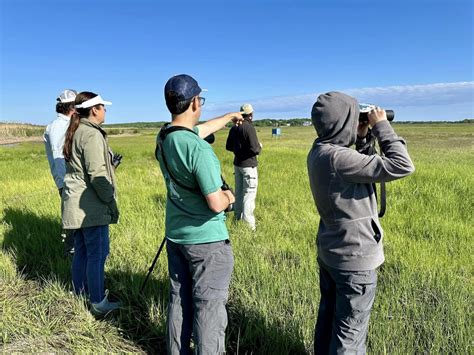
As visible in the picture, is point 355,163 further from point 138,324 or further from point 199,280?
point 138,324

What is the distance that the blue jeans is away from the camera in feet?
9.73

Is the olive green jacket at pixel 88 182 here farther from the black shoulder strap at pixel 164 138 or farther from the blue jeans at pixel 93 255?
the black shoulder strap at pixel 164 138

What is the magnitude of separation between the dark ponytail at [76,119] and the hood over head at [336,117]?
79.3 inches

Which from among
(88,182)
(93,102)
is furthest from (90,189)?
(93,102)

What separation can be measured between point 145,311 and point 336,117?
237 centimetres

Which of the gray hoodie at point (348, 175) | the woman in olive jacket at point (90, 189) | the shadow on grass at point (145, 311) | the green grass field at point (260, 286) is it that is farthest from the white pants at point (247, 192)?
the gray hoodie at point (348, 175)

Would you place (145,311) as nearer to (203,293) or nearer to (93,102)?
(203,293)

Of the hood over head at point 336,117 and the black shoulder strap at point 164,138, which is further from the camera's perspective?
the black shoulder strap at point 164,138

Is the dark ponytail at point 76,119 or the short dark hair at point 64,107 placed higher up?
the short dark hair at point 64,107

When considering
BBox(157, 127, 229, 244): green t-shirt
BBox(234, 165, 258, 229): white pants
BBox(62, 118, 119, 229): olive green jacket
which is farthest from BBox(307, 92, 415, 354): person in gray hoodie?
BBox(234, 165, 258, 229): white pants

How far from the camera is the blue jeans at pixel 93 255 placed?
9.73 ft

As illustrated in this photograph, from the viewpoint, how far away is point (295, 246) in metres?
4.37

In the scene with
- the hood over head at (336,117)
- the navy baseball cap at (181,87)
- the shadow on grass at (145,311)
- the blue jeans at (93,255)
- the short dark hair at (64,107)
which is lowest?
the shadow on grass at (145,311)

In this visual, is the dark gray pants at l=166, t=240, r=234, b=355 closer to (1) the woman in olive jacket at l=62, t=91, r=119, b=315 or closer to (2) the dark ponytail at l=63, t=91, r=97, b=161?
(1) the woman in olive jacket at l=62, t=91, r=119, b=315
